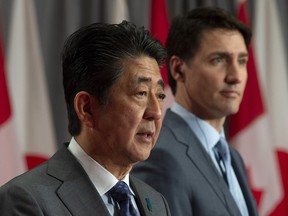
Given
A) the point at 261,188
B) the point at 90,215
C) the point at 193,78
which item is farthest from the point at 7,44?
the point at 90,215

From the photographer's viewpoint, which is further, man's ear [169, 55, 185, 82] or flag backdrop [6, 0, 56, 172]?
flag backdrop [6, 0, 56, 172]

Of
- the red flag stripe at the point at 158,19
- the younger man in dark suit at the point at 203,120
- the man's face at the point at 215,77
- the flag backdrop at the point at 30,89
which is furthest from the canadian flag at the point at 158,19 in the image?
the man's face at the point at 215,77

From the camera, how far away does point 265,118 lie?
14.1ft

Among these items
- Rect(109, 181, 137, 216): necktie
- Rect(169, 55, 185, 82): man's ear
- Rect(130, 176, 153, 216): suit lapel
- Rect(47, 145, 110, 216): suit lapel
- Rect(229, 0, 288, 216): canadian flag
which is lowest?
Rect(229, 0, 288, 216): canadian flag

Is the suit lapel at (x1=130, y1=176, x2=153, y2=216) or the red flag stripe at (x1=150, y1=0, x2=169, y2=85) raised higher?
the red flag stripe at (x1=150, y1=0, x2=169, y2=85)

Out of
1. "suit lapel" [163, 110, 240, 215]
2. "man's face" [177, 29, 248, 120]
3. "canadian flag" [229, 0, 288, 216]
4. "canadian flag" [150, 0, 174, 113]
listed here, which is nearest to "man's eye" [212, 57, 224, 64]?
"man's face" [177, 29, 248, 120]

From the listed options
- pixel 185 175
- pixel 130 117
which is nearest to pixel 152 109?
pixel 130 117

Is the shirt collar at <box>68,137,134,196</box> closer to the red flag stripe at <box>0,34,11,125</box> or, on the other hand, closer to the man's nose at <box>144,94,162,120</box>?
the man's nose at <box>144,94,162,120</box>

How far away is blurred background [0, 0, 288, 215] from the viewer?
3.59m

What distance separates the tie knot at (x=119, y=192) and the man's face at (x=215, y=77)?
2.99ft

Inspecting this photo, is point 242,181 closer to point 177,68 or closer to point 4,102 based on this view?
point 177,68

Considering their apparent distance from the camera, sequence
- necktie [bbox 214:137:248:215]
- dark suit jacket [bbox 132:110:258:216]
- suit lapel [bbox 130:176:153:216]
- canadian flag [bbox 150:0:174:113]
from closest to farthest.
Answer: suit lapel [bbox 130:176:153:216] < dark suit jacket [bbox 132:110:258:216] < necktie [bbox 214:137:248:215] < canadian flag [bbox 150:0:174:113]

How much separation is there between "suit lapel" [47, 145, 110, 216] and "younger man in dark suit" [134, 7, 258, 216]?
2.00 ft

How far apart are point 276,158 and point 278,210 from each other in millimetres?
303
